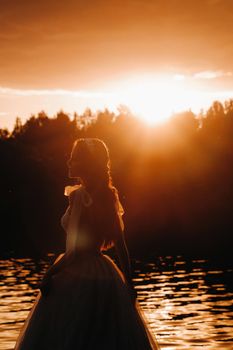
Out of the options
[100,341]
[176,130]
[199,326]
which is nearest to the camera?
[100,341]

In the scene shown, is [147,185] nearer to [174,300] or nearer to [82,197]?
[174,300]

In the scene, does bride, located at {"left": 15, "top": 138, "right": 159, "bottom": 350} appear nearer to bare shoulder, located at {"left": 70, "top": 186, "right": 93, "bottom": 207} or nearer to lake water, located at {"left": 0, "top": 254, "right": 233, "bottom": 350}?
bare shoulder, located at {"left": 70, "top": 186, "right": 93, "bottom": 207}

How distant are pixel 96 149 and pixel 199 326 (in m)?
9.56

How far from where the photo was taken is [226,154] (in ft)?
267

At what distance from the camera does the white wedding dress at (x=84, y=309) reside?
6.96 meters

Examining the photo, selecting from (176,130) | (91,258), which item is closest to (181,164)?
(176,130)

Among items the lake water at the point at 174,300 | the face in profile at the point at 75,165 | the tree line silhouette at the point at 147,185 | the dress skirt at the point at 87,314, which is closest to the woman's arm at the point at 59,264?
the dress skirt at the point at 87,314

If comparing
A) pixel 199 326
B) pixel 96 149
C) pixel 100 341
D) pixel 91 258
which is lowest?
pixel 199 326

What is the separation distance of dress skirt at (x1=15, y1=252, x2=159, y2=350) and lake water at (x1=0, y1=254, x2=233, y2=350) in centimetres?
644

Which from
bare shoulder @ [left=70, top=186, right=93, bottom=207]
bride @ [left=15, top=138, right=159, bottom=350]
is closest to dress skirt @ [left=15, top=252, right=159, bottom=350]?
bride @ [left=15, top=138, right=159, bottom=350]

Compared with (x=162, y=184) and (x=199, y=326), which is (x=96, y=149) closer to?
(x=199, y=326)

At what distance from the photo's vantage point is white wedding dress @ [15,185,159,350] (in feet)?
22.9

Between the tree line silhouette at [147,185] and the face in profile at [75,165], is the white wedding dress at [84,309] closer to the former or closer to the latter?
the face in profile at [75,165]

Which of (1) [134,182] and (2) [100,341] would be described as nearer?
(2) [100,341]
